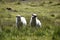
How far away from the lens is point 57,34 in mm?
8938

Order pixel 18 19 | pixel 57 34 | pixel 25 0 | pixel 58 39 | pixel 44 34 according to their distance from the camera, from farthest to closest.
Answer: pixel 25 0, pixel 18 19, pixel 44 34, pixel 57 34, pixel 58 39

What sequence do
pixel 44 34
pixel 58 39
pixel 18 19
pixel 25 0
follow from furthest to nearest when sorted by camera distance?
pixel 25 0 < pixel 18 19 < pixel 44 34 < pixel 58 39

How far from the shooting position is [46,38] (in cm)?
866

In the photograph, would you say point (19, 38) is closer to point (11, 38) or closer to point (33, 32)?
point (11, 38)

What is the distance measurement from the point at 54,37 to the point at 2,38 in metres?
1.74

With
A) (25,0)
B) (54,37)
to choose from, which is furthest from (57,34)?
(25,0)

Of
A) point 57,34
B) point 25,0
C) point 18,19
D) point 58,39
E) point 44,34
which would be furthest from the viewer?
point 25,0

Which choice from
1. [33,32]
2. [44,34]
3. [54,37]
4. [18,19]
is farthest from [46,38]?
[18,19]

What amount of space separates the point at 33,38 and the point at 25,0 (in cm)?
2435

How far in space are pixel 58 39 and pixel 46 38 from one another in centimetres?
47

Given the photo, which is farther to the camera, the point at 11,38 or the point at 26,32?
the point at 26,32

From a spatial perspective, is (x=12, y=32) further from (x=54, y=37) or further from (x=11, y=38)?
(x=54, y=37)

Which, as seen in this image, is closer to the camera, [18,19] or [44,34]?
[44,34]

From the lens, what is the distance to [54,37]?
336 inches
